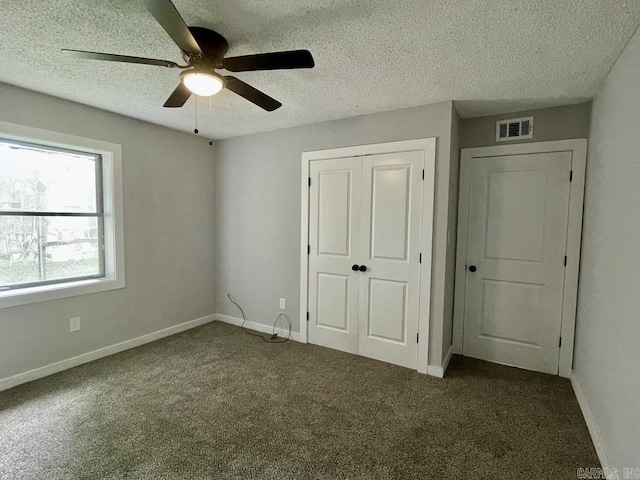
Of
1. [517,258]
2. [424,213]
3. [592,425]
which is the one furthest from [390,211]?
[592,425]

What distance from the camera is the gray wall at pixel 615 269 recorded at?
150 centimetres

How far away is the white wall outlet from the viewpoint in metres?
2.85

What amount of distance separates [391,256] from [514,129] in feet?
5.38

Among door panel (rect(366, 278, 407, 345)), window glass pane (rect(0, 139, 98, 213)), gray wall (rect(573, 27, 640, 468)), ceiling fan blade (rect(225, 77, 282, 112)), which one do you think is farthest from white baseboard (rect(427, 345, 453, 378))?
window glass pane (rect(0, 139, 98, 213))

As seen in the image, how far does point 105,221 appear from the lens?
316cm

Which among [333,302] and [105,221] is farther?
[333,302]

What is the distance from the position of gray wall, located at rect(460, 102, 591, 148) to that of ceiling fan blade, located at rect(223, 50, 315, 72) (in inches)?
86.4

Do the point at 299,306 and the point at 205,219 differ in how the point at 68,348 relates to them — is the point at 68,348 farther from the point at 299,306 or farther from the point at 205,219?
the point at 299,306

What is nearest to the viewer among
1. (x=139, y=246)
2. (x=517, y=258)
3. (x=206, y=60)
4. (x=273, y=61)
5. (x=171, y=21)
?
(x=171, y=21)

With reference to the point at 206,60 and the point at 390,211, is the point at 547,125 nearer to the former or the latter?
the point at 390,211

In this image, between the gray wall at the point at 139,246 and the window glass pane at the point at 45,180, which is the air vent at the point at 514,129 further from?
the window glass pane at the point at 45,180

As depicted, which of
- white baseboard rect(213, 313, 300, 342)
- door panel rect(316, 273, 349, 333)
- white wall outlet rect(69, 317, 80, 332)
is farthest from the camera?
white baseboard rect(213, 313, 300, 342)

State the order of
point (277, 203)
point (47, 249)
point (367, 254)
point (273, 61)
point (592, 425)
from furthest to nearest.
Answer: point (277, 203)
point (367, 254)
point (47, 249)
point (592, 425)
point (273, 61)

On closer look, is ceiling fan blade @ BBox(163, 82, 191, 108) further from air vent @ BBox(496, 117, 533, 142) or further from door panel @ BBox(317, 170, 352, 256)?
air vent @ BBox(496, 117, 533, 142)
